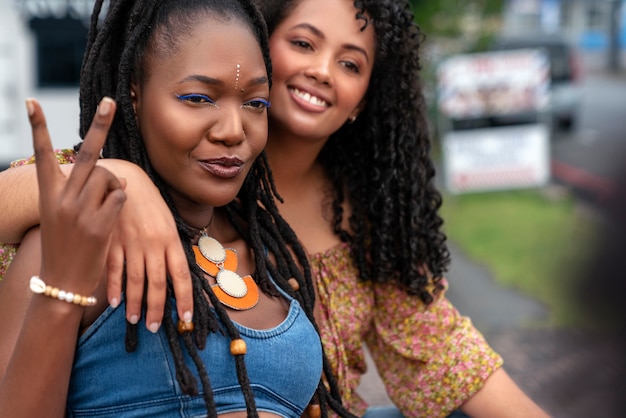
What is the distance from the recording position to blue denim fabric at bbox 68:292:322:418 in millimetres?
1738

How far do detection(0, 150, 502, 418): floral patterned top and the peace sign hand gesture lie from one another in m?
1.18

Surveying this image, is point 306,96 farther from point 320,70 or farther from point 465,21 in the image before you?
point 465,21

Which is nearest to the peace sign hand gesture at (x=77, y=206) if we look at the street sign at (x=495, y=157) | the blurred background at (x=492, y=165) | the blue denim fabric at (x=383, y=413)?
A: the blue denim fabric at (x=383, y=413)

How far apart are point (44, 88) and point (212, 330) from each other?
7.84 metres

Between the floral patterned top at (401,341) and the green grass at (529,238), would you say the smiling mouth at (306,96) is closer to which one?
the floral patterned top at (401,341)

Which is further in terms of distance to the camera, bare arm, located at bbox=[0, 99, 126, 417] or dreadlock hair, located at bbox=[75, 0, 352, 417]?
dreadlock hair, located at bbox=[75, 0, 352, 417]

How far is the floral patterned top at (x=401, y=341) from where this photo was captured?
8.42 feet

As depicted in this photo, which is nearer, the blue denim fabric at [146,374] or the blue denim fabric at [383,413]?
the blue denim fabric at [146,374]

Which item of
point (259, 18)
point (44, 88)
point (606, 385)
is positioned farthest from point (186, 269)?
point (44, 88)

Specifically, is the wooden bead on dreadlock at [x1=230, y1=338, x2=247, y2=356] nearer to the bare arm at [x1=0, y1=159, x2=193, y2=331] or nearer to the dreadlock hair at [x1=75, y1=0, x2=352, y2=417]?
the dreadlock hair at [x1=75, y1=0, x2=352, y2=417]

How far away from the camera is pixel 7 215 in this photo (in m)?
1.76

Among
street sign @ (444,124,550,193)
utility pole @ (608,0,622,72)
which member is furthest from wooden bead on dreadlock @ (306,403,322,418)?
utility pole @ (608,0,622,72)

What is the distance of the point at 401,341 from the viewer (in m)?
2.67

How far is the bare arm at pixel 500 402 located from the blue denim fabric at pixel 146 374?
0.85 meters
